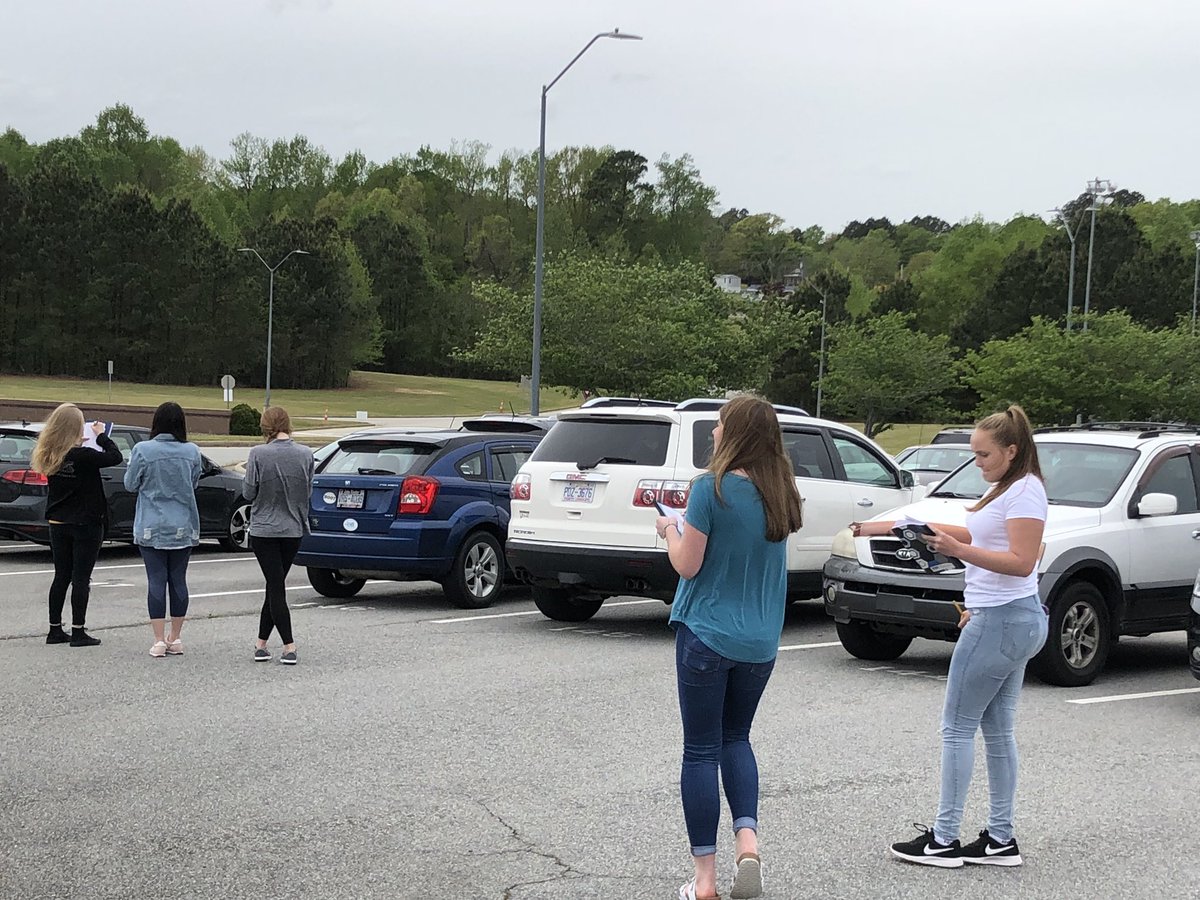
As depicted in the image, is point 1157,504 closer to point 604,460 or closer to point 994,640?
point 604,460

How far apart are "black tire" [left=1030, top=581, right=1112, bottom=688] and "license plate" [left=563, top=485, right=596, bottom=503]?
3599 mm

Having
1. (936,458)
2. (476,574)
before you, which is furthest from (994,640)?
(936,458)

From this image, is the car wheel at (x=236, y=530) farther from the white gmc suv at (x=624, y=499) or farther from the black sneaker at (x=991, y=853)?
the black sneaker at (x=991, y=853)

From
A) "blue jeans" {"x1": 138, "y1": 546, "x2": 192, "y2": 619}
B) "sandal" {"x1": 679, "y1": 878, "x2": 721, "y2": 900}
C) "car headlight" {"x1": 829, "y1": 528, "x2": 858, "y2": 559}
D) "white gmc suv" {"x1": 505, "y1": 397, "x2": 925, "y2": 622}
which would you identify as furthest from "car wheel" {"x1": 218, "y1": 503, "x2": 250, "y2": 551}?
"sandal" {"x1": 679, "y1": 878, "x2": 721, "y2": 900}

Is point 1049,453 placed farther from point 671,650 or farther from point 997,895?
Result: point 997,895

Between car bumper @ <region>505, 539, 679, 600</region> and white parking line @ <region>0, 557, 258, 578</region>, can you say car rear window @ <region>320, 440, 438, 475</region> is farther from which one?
white parking line @ <region>0, 557, 258, 578</region>

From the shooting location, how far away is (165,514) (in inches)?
403

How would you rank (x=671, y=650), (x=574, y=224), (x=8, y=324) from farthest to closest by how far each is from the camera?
(x=574, y=224) < (x=8, y=324) < (x=671, y=650)

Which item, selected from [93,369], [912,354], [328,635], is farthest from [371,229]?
[328,635]

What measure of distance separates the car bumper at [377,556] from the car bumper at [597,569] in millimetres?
1426

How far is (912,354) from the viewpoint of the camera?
58969 millimetres

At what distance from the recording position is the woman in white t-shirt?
A: 18.0ft

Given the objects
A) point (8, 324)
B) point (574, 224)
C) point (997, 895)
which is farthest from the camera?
point (574, 224)

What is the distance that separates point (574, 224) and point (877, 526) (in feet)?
395
